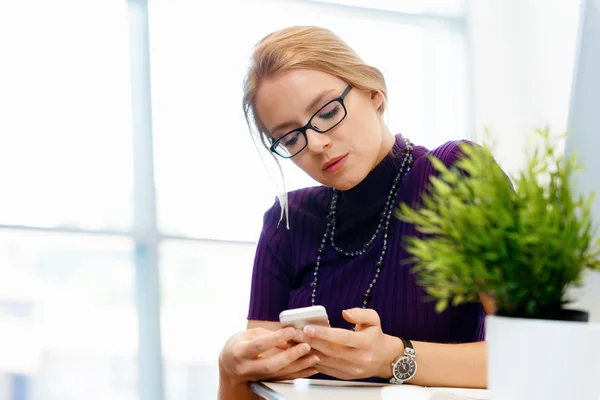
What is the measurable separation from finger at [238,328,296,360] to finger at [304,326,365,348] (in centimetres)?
4

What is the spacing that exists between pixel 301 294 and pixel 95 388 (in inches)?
→ 73.6

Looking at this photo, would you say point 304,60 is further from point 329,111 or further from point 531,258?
point 531,258

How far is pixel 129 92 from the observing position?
3.07 metres

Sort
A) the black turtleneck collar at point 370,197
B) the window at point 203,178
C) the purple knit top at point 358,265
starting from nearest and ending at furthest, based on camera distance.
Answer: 1. the purple knit top at point 358,265
2. the black turtleneck collar at point 370,197
3. the window at point 203,178

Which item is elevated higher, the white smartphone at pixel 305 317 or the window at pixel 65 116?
the window at pixel 65 116

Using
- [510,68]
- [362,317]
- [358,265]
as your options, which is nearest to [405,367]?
[362,317]

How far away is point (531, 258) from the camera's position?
53 centimetres

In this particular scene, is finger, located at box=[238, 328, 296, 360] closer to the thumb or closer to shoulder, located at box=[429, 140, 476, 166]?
the thumb

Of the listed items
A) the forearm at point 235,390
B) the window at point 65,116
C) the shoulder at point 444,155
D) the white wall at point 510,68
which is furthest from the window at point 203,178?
the forearm at point 235,390

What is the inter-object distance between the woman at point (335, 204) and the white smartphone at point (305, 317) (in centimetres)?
15

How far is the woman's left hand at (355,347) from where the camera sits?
3.18 ft

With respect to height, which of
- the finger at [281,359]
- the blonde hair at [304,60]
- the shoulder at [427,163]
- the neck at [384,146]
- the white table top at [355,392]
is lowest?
the white table top at [355,392]

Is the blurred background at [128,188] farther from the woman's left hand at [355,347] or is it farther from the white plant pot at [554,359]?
the white plant pot at [554,359]

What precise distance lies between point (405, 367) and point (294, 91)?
0.59m
